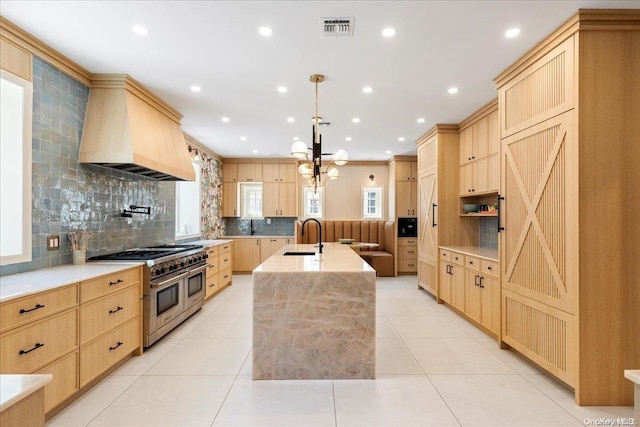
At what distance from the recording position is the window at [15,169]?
2670mm

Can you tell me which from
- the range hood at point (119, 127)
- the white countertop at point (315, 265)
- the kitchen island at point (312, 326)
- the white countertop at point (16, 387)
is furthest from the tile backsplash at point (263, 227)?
the white countertop at point (16, 387)

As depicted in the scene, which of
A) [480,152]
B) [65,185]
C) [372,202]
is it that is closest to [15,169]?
[65,185]

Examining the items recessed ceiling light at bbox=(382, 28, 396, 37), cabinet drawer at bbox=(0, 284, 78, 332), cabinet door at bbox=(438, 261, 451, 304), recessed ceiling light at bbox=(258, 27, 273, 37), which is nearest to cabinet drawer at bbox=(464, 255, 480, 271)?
cabinet door at bbox=(438, 261, 451, 304)

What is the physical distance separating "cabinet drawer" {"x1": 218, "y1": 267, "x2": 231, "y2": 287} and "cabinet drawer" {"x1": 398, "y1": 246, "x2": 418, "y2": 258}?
384cm

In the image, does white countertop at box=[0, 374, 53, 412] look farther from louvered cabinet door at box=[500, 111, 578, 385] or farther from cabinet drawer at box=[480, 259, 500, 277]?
cabinet drawer at box=[480, 259, 500, 277]

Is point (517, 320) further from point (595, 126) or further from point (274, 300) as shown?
point (274, 300)

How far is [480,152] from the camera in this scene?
15.9 ft

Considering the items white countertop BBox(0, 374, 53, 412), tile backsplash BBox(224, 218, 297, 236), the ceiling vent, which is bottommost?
white countertop BBox(0, 374, 53, 412)

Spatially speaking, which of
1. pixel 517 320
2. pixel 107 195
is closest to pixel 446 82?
pixel 517 320

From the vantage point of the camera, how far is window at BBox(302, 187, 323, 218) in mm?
8781

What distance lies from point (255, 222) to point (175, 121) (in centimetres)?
413

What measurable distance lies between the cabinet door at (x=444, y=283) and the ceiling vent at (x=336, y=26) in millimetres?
3735

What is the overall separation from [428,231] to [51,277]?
5.23 meters

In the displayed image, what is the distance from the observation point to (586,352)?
2.48 meters
